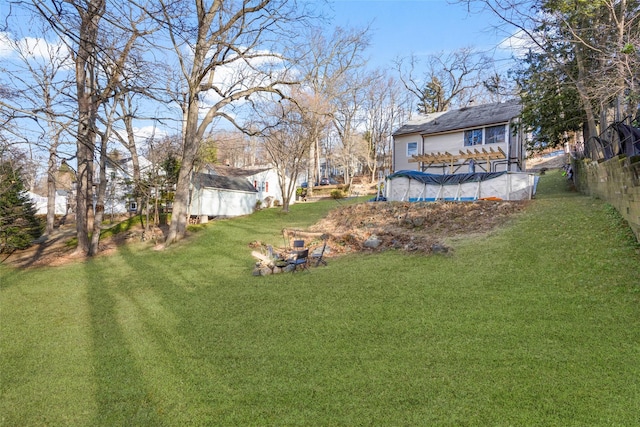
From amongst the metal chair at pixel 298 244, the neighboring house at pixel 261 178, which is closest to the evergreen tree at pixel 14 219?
the metal chair at pixel 298 244

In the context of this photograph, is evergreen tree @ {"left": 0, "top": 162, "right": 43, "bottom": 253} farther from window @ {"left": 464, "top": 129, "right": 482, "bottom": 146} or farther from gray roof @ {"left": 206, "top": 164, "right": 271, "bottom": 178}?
window @ {"left": 464, "top": 129, "right": 482, "bottom": 146}

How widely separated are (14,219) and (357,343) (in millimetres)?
15892

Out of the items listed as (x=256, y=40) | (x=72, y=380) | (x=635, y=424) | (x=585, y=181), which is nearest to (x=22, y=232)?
(x=256, y=40)

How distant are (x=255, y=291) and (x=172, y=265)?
4866mm

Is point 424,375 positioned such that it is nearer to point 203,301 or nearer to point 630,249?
point 203,301

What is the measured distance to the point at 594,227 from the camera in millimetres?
8234

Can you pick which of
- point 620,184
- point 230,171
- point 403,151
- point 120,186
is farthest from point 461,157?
point 120,186

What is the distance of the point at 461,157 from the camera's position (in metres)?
19.6

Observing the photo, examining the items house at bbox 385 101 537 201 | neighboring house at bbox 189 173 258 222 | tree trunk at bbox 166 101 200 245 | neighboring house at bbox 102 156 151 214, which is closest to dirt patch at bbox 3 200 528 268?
tree trunk at bbox 166 101 200 245

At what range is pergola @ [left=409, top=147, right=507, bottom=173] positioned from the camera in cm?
1884

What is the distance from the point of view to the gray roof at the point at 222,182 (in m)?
20.1

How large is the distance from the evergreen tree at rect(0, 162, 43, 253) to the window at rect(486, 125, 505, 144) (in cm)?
2370

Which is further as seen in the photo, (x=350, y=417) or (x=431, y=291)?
(x=431, y=291)

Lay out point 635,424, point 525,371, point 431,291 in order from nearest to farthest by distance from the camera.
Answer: point 635,424
point 525,371
point 431,291
